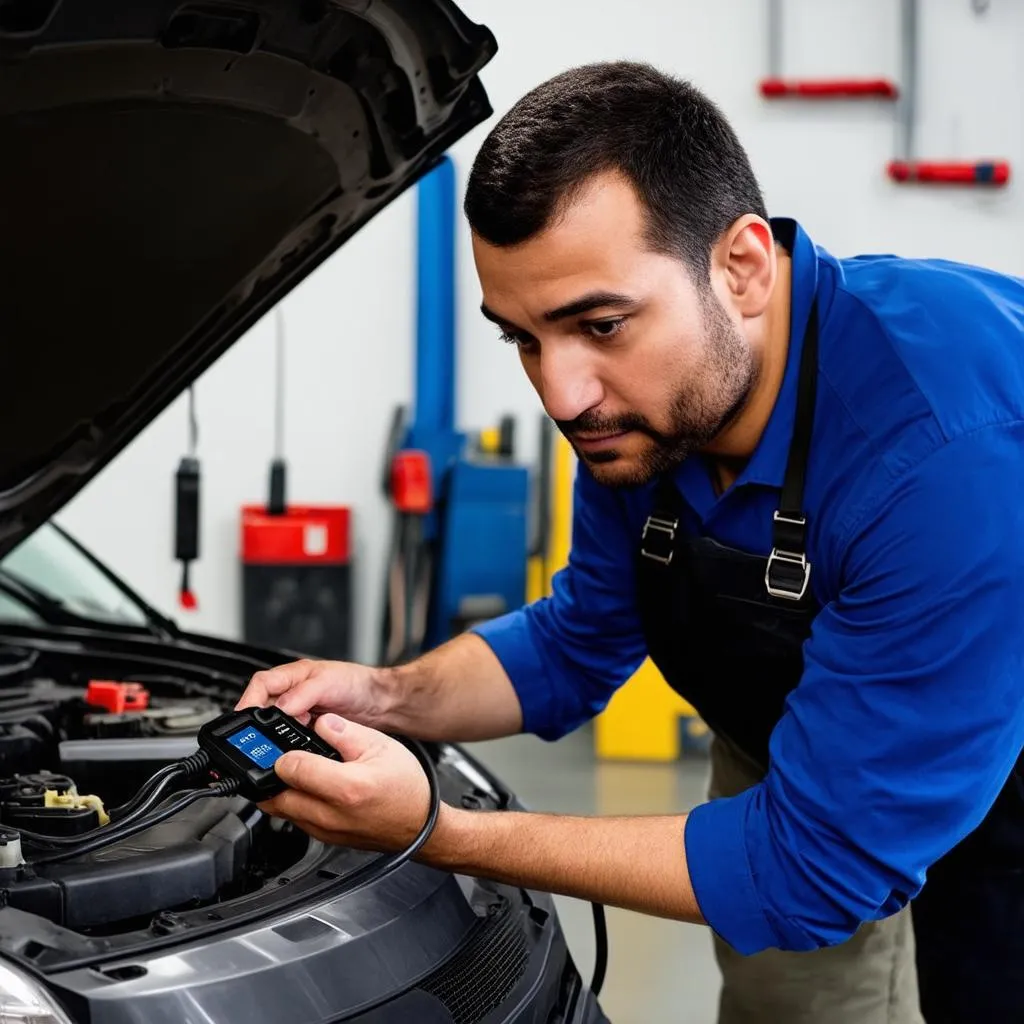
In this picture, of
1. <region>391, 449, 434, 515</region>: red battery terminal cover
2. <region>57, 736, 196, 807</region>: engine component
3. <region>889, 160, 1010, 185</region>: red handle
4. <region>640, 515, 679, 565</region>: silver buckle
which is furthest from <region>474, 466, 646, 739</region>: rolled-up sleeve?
<region>889, 160, 1010, 185</region>: red handle

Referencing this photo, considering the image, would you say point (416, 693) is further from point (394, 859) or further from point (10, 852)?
point (10, 852)

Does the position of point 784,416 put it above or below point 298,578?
above

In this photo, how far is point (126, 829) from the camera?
1.22m

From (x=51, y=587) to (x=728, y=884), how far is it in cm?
157

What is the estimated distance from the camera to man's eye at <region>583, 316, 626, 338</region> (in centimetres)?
127

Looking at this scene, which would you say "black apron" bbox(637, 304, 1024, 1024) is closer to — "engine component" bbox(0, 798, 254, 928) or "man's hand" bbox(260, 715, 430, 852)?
"man's hand" bbox(260, 715, 430, 852)

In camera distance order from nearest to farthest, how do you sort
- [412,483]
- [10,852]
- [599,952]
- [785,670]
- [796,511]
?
[10,852]
[796,511]
[785,670]
[599,952]
[412,483]

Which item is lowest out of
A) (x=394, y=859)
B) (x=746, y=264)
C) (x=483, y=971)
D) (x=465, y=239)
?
(x=483, y=971)

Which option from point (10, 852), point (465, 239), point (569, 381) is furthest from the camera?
point (465, 239)

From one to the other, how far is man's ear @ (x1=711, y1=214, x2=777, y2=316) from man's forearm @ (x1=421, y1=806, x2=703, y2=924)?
0.51 m

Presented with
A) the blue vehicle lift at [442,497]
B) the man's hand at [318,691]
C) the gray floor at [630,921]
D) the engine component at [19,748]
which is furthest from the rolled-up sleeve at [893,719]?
the blue vehicle lift at [442,497]

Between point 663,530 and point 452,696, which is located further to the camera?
point 452,696

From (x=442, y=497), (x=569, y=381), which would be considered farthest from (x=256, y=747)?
(x=442, y=497)

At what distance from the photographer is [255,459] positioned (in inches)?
190
